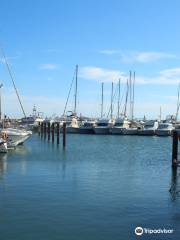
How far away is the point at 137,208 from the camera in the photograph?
918 inches

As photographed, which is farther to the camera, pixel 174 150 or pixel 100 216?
pixel 174 150

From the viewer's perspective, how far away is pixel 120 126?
12200 centimetres

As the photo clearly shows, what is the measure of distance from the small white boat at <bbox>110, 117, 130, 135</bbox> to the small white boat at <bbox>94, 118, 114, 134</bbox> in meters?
1.76

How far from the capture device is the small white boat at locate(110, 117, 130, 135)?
4760 inches

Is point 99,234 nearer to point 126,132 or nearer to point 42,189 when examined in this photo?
point 42,189

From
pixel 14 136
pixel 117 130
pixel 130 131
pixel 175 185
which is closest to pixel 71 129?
pixel 117 130

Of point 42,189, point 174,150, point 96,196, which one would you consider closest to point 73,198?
point 96,196

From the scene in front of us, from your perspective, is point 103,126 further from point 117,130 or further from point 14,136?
point 14,136

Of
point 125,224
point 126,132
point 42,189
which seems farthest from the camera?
point 126,132

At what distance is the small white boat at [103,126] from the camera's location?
124 m

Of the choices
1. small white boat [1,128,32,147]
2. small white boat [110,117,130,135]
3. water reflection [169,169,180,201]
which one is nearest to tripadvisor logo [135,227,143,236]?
water reflection [169,169,180,201]

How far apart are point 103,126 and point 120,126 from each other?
5.77m

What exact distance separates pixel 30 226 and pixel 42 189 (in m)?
8.37

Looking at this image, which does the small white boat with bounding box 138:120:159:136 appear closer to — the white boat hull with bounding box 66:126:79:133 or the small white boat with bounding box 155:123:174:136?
the small white boat with bounding box 155:123:174:136
